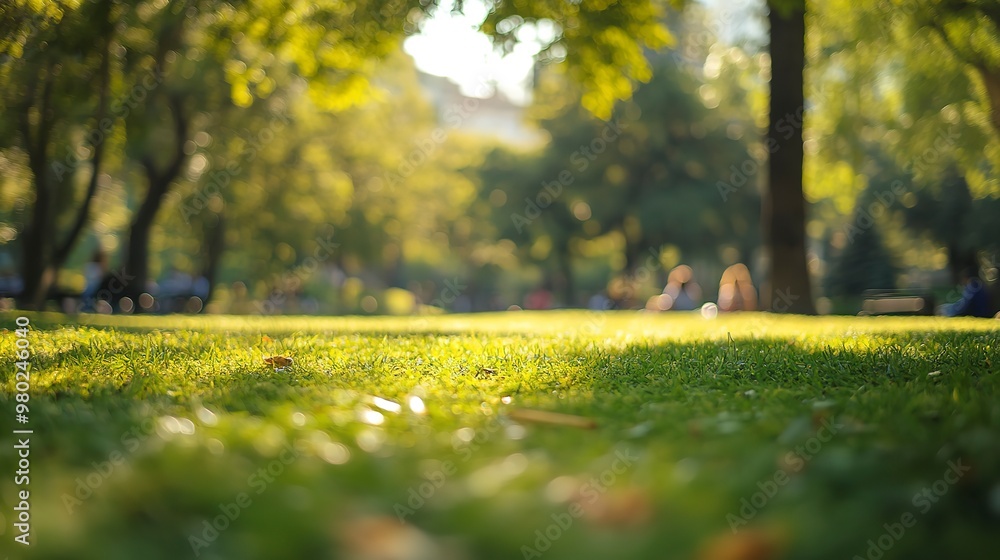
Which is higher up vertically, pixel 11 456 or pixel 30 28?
pixel 30 28

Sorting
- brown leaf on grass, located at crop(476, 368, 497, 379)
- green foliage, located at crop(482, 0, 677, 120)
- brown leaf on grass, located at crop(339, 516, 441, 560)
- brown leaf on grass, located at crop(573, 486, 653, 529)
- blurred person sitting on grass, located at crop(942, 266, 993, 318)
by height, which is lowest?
blurred person sitting on grass, located at crop(942, 266, 993, 318)

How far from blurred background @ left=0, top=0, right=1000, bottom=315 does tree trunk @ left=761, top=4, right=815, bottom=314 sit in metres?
0.17

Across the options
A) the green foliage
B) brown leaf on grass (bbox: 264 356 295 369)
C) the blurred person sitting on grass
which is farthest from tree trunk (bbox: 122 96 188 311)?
the blurred person sitting on grass

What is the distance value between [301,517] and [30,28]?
8158 mm

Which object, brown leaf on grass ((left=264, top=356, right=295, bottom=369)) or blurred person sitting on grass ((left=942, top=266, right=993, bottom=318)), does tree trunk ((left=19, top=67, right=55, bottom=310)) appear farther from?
blurred person sitting on grass ((left=942, top=266, right=993, bottom=318))

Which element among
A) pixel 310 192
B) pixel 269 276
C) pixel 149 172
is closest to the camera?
pixel 149 172

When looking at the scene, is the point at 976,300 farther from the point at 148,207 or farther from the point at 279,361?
the point at 148,207

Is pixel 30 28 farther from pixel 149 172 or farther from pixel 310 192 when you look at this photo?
pixel 310 192

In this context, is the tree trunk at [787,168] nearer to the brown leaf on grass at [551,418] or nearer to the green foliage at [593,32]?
the green foliage at [593,32]

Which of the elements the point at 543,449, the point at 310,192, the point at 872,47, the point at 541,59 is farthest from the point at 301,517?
the point at 310,192

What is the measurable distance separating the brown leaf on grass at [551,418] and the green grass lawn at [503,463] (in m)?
0.03

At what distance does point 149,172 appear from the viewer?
2236cm

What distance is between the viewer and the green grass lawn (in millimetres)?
1863

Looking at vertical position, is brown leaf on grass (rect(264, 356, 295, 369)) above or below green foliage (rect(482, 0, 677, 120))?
below
